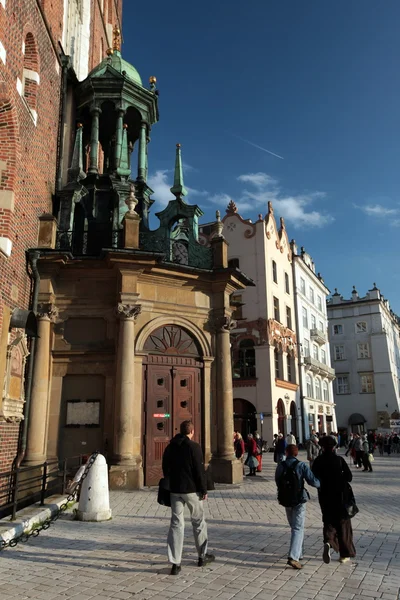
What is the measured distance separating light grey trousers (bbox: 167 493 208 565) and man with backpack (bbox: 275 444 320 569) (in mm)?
1079

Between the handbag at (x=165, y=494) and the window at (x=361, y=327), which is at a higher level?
the window at (x=361, y=327)

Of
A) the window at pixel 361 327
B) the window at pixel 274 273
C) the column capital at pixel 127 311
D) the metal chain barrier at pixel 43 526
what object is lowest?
the metal chain barrier at pixel 43 526

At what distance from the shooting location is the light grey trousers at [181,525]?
6.06 meters

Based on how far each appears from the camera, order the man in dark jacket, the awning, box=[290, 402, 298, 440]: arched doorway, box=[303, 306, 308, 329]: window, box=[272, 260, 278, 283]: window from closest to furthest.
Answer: the man in dark jacket → box=[272, 260, 278, 283]: window → box=[290, 402, 298, 440]: arched doorway → box=[303, 306, 308, 329]: window → the awning

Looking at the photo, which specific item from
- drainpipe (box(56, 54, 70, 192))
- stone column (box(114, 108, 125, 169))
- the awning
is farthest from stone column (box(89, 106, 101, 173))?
the awning

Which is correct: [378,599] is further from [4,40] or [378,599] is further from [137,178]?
[137,178]

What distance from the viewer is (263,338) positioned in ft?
116

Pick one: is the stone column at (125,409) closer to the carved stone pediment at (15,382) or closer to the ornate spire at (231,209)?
the carved stone pediment at (15,382)

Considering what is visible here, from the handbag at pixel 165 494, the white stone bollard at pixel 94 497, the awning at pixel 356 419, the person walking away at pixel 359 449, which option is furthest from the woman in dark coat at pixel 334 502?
the awning at pixel 356 419

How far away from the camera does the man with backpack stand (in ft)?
20.8

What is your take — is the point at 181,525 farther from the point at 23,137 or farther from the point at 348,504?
the point at 23,137

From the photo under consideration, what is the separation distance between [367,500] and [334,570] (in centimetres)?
718

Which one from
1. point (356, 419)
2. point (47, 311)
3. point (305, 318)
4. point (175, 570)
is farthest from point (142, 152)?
point (356, 419)

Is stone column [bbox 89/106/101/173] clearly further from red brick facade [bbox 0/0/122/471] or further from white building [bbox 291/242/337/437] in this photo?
white building [bbox 291/242/337/437]
